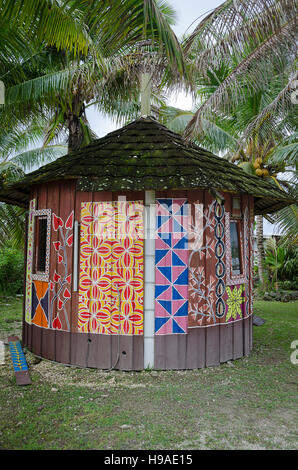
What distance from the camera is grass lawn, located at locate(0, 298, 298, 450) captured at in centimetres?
395

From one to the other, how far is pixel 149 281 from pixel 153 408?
2.06 m

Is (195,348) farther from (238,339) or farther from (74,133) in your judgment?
(74,133)

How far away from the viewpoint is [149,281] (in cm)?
628

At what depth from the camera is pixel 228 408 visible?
15.9 feet

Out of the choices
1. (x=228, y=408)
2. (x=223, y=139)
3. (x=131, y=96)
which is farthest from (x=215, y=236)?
(x=223, y=139)

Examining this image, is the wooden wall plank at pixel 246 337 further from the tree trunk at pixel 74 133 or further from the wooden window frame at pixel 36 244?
the tree trunk at pixel 74 133

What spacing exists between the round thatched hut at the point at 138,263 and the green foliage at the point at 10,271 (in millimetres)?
9063

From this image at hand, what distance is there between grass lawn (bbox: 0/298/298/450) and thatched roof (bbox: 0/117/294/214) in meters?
2.92

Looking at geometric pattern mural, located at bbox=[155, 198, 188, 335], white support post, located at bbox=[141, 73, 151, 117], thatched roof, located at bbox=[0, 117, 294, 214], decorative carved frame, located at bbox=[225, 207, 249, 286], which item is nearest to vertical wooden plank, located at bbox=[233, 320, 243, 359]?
decorative carved frame, located at bbox=[225, 207, 249, 286]

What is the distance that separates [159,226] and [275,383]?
2967 millimetres

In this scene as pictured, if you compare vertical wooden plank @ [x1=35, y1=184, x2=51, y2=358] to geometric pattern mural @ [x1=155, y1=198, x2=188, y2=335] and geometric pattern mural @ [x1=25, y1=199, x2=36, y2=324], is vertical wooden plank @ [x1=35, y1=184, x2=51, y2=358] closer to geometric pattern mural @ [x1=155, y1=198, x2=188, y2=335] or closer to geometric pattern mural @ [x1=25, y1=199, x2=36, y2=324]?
geometric pattern mural @ [x1=25, y1=199, x2=36, y2=324]

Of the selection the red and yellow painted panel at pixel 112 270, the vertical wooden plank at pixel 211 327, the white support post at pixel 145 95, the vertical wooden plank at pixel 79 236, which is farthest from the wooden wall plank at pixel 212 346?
the white support post at pixel 145 95
